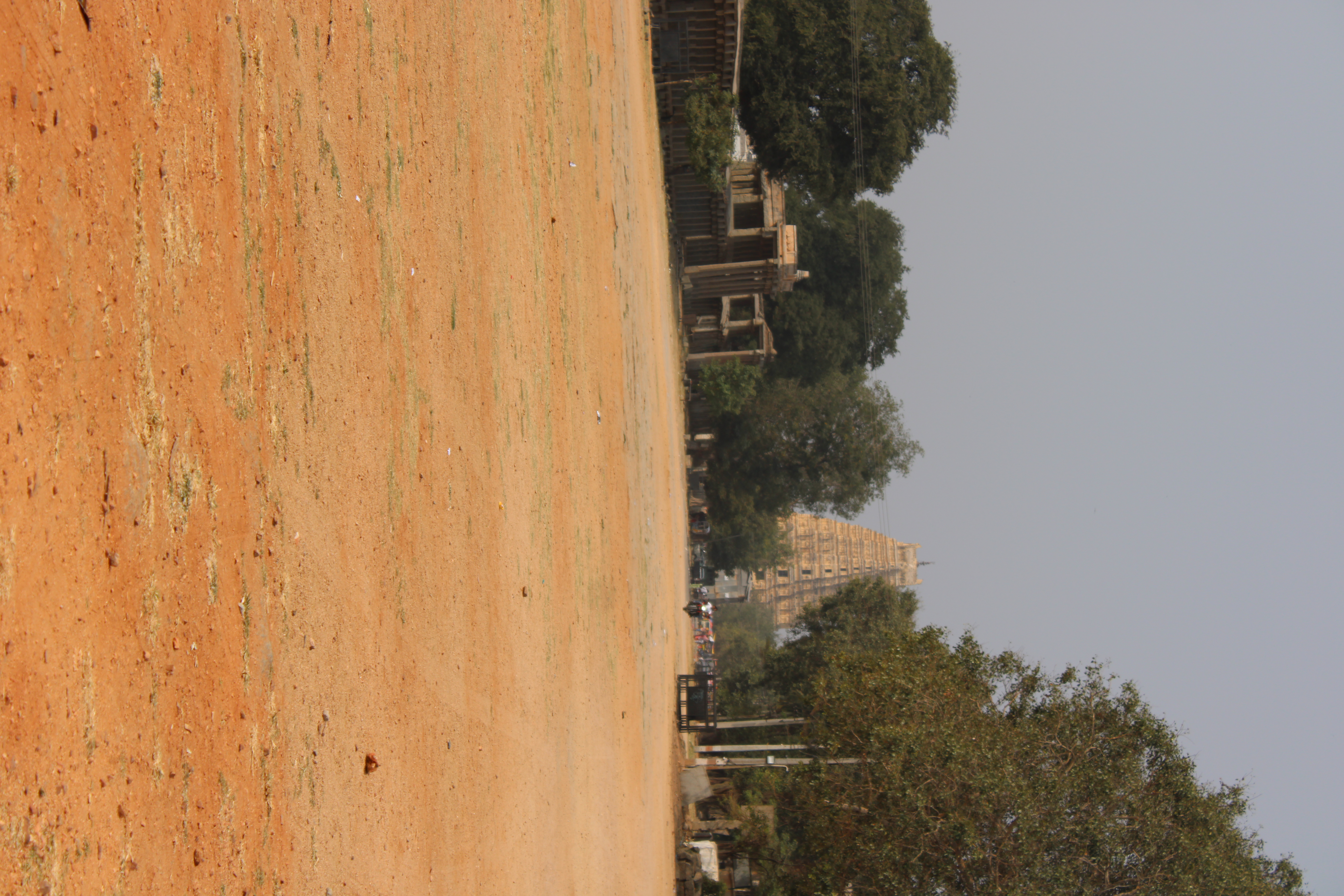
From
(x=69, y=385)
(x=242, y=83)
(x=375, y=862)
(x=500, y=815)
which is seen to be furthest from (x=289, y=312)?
(x=500, y=815)

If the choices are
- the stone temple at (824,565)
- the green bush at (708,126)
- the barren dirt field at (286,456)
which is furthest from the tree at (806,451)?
the stone temple at (824,565)

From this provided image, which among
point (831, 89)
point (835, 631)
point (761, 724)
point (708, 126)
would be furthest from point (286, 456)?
point (831, 89)

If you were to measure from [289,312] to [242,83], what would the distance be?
131 centimetres

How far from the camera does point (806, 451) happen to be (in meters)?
40.5

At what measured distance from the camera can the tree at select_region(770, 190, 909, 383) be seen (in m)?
Result: 44.0

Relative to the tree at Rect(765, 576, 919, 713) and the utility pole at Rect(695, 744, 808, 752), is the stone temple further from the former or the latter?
the utility pole at Rect(695, 744, 808, 752)

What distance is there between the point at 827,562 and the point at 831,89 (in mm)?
85741

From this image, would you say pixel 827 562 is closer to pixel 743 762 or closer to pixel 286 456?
pixel 743 762

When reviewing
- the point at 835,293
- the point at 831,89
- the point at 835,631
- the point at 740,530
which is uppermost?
the point at 831,89

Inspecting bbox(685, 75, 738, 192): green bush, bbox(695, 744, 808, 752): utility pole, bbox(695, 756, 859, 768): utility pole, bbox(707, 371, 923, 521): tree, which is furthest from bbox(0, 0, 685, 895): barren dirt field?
bbox(707, 371, 923, 521): tree

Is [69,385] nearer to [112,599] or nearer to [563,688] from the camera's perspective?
[112,599]

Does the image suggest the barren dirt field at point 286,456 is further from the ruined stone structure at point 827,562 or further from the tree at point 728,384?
the ruined stone structure at point 827,562

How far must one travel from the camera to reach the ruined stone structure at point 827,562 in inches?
4444

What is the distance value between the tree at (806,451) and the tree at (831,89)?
8.92 m
